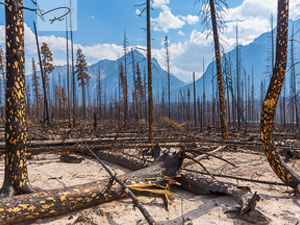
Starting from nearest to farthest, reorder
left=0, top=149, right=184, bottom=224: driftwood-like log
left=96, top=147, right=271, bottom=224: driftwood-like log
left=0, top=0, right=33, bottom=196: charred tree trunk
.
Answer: left=0, top=149, right=184, bottom=224: driftwood-like log
left=96, top=147, right=271, bottom=224: driftwood-like log
left=0, top=0, right=33, bottom=196: charred tree trunk

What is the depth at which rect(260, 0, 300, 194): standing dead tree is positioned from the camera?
2693 millimetres

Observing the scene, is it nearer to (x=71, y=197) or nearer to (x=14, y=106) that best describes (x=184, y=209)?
(x=71, y=197)

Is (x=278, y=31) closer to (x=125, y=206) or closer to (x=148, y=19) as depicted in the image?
(x=125, y=206)

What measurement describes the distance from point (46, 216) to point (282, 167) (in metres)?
3.67

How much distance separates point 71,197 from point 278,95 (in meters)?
A: 3.38

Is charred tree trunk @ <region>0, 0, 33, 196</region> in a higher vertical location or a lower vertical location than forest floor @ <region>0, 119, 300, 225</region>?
higher

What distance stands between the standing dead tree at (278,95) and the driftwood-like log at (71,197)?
4.78 feet

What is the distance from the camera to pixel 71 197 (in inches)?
98.0

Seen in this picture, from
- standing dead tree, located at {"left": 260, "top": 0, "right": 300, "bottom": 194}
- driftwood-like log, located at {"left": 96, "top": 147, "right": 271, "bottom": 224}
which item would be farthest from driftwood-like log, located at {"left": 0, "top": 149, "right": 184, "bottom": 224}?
standing dead tree, located at {"left": 260, "top": 0, "right": 300, "bottom": 194}

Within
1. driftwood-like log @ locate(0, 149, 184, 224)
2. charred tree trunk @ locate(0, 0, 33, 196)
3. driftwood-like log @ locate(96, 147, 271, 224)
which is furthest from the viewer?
charred tree trunk @ locate(0, 0, 33, 196)

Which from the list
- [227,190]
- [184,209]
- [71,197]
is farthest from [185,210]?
[71,197]

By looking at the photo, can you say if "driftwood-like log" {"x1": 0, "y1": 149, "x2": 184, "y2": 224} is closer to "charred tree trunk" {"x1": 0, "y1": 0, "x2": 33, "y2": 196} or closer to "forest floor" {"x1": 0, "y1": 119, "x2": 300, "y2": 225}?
"forest floor" {"x1": 0, "y1": 119, "x2": 300, "y2": 225}

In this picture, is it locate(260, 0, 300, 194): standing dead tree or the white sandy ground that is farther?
locate(260, 0, 300, 194): standing dead tree

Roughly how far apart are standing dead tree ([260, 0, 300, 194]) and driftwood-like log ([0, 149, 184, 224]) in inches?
Answer: 57.3
